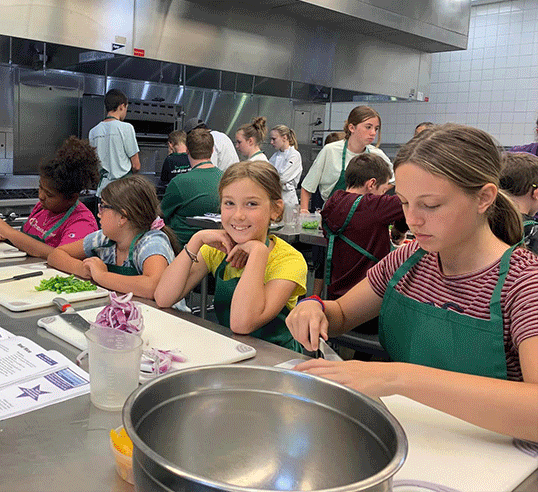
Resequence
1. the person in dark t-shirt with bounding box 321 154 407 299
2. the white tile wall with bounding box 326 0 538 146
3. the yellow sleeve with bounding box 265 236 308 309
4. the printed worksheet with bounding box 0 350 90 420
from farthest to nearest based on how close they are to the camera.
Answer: the white tile wall with bounding box 326 0 538 146 < the person in dark t-shirt with bounding box 321 154 407 299 < the yellow sleeve with bounding box 265 236 308 309 < the printed worksheet with bounding box 0 350 90 420

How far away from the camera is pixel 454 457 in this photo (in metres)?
0.82

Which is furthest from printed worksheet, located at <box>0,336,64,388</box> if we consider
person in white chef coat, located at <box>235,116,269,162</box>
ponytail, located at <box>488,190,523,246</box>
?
person in white chef coat, located at <box>235,116,269,162</box>

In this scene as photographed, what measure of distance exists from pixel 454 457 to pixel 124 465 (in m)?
0.48

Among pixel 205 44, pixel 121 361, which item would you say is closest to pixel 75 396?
pixel 121 361

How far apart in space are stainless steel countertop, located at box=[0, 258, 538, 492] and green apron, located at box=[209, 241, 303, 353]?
0.73 meters

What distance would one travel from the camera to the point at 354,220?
9.22 ft

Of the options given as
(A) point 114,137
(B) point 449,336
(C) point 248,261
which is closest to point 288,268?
(C) point 248,261

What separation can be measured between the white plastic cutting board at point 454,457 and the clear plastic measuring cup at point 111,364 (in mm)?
464

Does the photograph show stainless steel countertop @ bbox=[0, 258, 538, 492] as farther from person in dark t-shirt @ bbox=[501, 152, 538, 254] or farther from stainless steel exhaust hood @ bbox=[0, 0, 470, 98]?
stainless steel exhaust hood @ bbox=[0, 0, 470, 98]

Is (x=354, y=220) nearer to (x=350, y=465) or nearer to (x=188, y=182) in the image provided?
(x=188, y=182)

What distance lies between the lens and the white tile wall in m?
6.64

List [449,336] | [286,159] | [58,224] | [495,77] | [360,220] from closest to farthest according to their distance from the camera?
[449,336], [58,224], [360,220], [286,159], [495,77]

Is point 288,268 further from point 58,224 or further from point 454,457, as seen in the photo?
point 58,224

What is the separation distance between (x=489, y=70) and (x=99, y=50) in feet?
17.1
